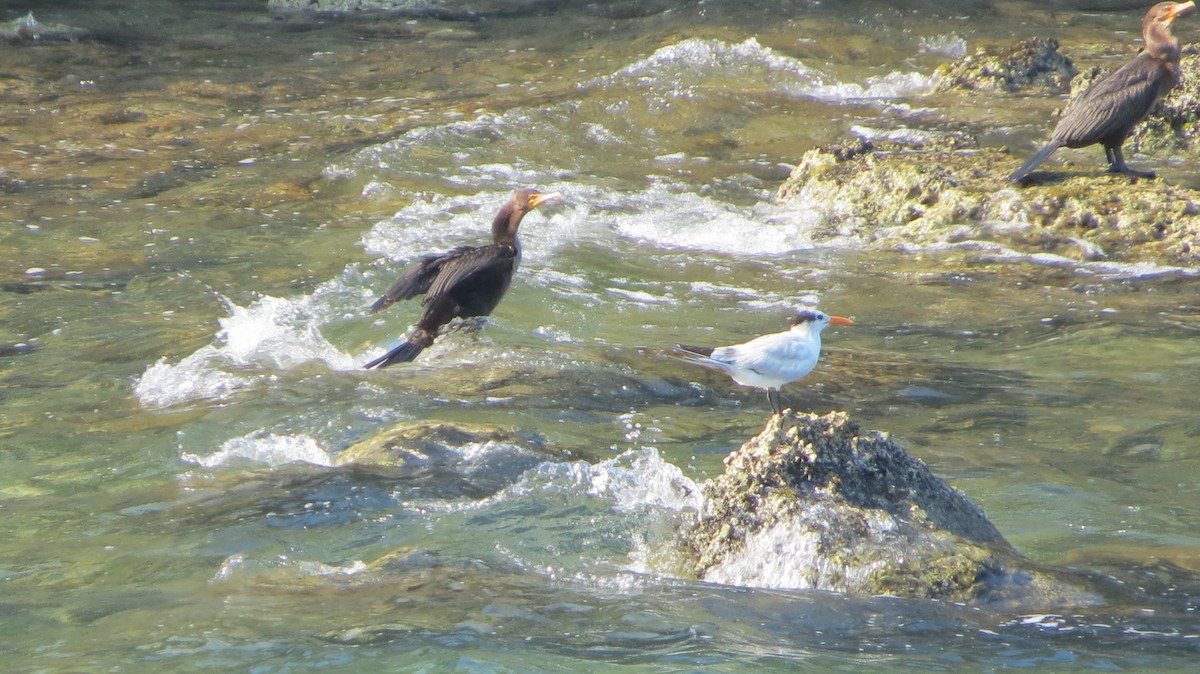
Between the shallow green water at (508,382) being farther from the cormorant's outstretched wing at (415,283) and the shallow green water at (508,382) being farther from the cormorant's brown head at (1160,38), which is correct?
the cormorant's brown head at (1160,38)

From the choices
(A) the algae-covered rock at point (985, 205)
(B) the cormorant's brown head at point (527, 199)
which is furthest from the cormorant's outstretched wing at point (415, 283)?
(A) the algae-covered rock at point (985, 205)

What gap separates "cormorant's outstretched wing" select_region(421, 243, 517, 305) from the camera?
802 cm

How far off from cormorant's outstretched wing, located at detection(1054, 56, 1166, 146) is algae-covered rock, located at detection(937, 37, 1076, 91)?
4779 millimetres

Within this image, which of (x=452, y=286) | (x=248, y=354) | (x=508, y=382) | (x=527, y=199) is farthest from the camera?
(x=527, y=199)

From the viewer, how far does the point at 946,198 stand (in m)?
10.4

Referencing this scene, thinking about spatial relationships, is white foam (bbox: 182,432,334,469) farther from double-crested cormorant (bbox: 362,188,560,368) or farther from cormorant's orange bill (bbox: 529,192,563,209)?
cormorant's orange bill (bbox: 529,192,563,209)

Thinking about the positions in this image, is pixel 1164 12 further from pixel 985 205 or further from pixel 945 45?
pixel 945 45

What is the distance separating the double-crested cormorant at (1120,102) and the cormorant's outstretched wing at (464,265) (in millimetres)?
4269

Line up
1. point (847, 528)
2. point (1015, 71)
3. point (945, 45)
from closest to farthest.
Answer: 1. point (847, 528)
2. point (1015, 71)
3. point (945, 45)

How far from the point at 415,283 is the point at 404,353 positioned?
0.56m

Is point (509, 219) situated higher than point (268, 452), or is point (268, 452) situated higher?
point (509, 219)

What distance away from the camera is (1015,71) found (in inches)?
587

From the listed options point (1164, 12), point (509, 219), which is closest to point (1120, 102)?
point (1164, 12)

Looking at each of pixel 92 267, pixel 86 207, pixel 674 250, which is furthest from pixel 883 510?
pixel 86 207
